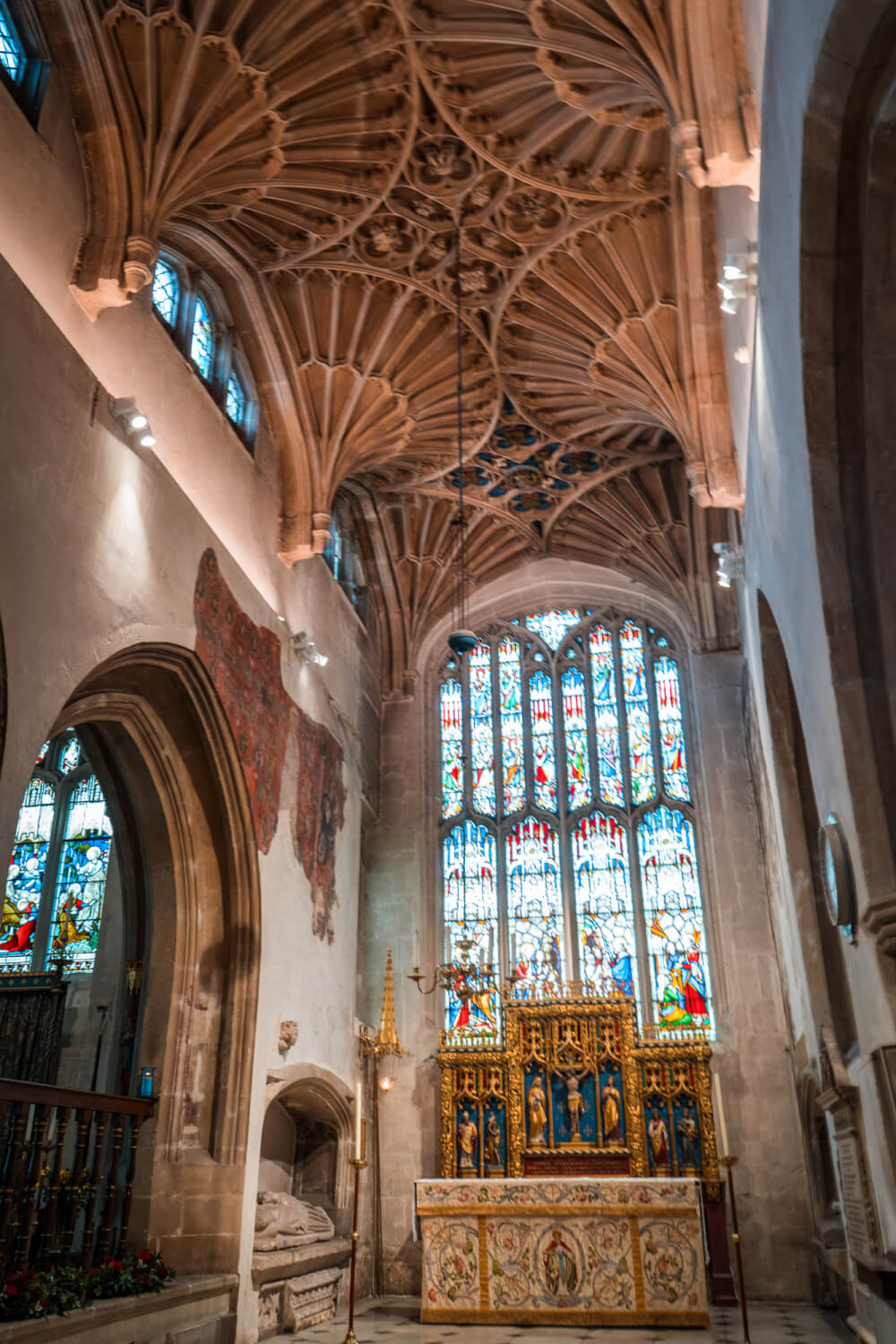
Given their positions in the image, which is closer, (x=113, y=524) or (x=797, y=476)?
(x=797, y=476)

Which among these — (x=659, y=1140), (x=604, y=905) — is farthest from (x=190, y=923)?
(x=604, y=905)

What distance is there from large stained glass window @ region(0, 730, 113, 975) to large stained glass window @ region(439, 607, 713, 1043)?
478 cm

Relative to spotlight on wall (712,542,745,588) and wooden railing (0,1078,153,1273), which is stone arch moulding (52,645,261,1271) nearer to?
wooden railing (0,1078,153,1273)

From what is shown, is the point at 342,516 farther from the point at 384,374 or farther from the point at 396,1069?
the point at 396,1069

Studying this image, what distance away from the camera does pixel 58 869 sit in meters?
14.3

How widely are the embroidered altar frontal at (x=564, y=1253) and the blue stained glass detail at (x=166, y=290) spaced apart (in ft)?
28.8

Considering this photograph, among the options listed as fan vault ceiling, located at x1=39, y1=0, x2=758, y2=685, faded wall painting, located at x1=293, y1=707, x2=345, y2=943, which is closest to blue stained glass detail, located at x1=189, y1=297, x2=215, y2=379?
fan vault ceiling, located at x1=39, y1=0, x2=758, y2=685

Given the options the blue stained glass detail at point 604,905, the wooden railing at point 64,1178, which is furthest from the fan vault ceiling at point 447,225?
the wooden railing at point 64,1178

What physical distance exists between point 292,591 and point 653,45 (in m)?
6.69

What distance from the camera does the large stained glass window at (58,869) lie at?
1366 cm

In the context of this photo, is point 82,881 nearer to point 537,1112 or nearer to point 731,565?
point 537,1112

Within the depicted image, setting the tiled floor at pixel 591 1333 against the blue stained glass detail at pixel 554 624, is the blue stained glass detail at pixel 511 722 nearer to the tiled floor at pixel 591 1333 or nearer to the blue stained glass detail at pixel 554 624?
the blue stained glass detail at pixel 554 624

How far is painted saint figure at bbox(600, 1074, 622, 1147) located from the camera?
13211mm

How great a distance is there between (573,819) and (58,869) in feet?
23.0
